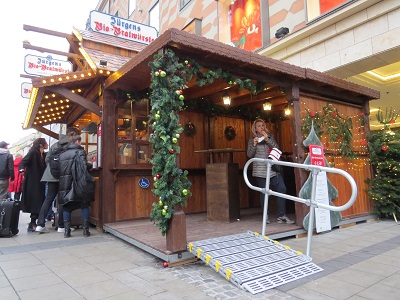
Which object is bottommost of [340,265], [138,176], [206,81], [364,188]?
[340,265]

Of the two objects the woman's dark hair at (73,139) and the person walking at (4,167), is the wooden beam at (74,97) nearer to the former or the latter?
the woman's dark hair at (73,139)

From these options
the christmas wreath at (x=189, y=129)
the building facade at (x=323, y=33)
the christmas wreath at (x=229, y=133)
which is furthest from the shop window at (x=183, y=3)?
the christmas wreath at (x=189, y=129)

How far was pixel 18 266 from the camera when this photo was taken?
3557mm

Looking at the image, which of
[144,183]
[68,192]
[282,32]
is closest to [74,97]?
[68,192]

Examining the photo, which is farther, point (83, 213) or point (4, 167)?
point (4, 167)

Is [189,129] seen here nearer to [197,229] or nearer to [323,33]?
[197,229]

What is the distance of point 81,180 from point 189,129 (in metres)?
2.75

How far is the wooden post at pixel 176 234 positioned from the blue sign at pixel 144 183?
2.50 m

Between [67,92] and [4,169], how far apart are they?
214 centimetres

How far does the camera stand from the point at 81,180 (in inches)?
201

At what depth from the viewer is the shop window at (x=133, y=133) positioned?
596 centimetres

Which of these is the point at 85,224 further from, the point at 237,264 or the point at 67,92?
the point at 237,264

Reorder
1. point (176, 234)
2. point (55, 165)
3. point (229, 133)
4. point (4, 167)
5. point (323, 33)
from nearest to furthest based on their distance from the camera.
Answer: point (176, 234) → point (55, 165) → point (4, 167) → point (229, 133) → point (323, 33)

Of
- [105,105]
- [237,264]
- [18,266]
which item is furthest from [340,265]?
[105,105]
